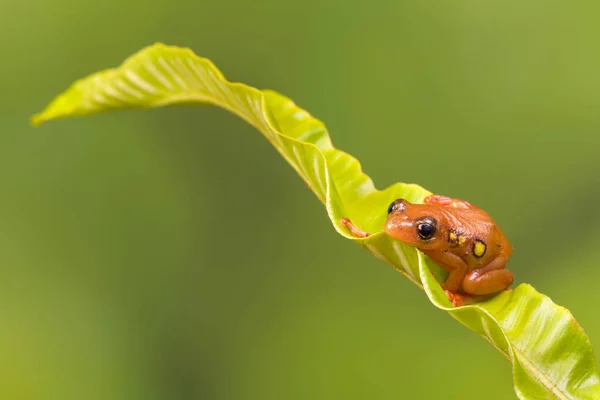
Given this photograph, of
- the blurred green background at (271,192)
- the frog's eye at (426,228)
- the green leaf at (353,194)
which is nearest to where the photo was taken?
the green leaf at (353,194)

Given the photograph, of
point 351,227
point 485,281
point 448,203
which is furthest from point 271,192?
point 351,227

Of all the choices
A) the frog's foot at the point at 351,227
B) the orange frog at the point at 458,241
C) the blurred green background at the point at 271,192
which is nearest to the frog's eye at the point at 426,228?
the orange frog at the point at 458,241

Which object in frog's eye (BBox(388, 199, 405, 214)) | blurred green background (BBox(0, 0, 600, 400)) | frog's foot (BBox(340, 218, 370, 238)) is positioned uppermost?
frog's foot (BBox(340, 218, 370, 238))

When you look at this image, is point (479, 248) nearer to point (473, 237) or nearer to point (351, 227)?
point (473, 237)

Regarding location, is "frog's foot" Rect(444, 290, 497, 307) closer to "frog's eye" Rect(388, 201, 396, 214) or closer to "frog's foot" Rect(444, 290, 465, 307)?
"frog's foot" Rect(444, 290, 465, 307)

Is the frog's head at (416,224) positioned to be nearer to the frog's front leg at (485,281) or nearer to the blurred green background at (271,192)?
the frog's front leg at (485,281)

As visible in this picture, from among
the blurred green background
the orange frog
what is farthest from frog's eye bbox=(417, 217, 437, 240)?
the blurred green background

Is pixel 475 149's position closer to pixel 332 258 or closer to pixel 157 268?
pixel 332 258
